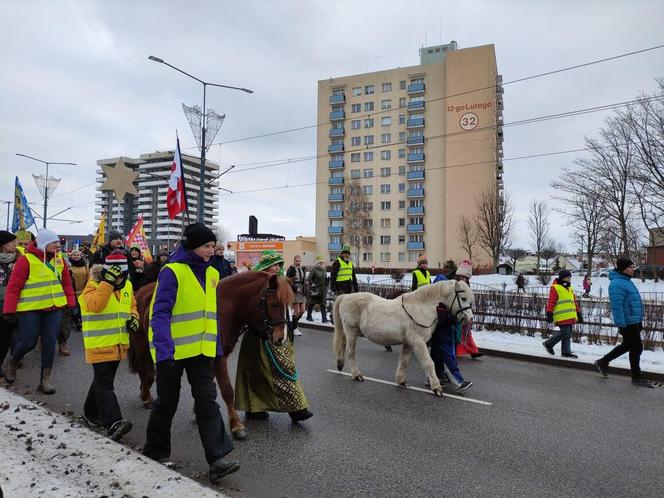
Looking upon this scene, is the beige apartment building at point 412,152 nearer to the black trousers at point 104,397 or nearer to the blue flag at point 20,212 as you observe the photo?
the blue flag at point 20,212

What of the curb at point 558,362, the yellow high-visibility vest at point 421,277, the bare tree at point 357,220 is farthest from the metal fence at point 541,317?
the bare tree at point 357,220

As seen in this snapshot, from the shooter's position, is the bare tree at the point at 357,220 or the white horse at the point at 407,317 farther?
the bare tree at the point at 357,220

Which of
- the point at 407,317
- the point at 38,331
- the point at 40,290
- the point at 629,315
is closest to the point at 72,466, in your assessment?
the point at 38,331

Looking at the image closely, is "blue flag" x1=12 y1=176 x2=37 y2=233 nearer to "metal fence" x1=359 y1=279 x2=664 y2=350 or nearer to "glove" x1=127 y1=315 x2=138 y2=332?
"glove" x1=127 y1=315 x2=138 y2=332

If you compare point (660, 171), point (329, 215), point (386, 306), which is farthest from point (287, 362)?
point (329, 215)

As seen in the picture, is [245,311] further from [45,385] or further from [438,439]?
[45,385]

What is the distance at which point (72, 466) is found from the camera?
3758 millimetres

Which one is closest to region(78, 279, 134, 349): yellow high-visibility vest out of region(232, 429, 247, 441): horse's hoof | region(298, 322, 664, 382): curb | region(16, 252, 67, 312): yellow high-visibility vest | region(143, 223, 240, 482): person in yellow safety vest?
region(143, 223, 240, 482): person in yellow safety vest

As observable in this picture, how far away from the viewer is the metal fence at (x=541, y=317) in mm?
11359

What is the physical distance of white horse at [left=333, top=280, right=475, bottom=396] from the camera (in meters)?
7.04

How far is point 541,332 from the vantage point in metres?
12.5

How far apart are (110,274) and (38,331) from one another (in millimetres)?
2318

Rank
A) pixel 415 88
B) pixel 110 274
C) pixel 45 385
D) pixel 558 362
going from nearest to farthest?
pixel 110 274, pixel 45 385, pixel 558 362, pixel 415 88

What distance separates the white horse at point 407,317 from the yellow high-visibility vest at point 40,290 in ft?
13.4
